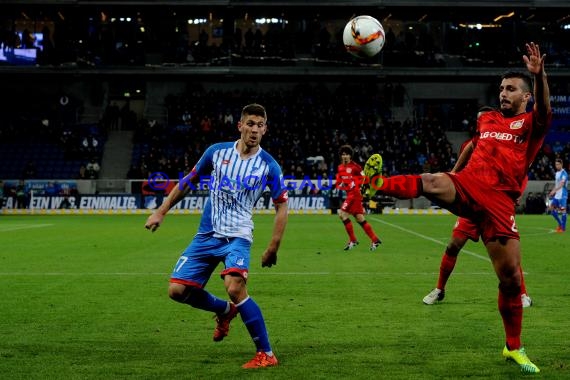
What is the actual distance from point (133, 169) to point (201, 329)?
3246 cm

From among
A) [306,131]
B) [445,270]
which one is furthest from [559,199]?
[306,131]

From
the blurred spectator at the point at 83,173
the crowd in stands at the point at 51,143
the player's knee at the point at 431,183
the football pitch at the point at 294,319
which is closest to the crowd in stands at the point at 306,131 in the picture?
the blurred spectator at the point at 83,173

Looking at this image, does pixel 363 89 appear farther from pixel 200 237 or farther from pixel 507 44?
pixel 200 237

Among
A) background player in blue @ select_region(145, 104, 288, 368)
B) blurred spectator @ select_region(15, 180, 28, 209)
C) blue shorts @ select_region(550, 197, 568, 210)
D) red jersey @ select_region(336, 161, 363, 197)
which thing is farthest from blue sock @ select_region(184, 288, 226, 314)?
blurred spectator @ select_region(15, 180, 28, 209)

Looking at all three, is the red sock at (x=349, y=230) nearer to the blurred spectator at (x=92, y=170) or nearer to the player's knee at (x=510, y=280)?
the player's knee at (x=510, y=280)

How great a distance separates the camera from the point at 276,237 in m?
6.79

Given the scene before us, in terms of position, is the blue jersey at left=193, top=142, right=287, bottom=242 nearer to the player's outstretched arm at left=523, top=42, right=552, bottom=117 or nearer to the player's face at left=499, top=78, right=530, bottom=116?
the player's face at left=499, top=78, right=530, bottom=116

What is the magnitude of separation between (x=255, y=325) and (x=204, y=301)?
29.4 inches

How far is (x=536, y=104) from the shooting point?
6512 millimetres

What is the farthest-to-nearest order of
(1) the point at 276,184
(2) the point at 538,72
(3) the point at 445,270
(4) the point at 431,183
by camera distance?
(3) the point at 445,270 → (1) the point at 276,184 → (4) the point at 431,183 → (2) the point at 538,72

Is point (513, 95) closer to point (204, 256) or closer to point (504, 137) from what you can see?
point (504, 137)

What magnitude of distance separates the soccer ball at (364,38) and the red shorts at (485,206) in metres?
5.58

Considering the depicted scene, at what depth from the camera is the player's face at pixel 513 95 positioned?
6848 millimetres

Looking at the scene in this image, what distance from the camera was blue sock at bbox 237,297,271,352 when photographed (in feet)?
21.8
